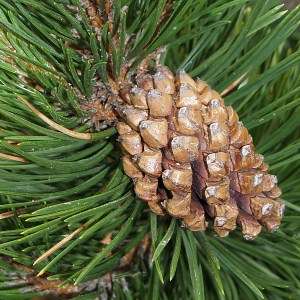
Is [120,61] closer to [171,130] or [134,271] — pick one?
[171,130]

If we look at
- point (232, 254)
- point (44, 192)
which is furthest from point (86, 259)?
point (232, 254)

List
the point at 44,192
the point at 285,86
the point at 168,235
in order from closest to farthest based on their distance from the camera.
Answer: the point at 168,235 → the point at 44,192 → the point at 285,86

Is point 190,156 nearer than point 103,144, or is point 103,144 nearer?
point 190,156

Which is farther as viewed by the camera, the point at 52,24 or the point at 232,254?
the point at 232,254
